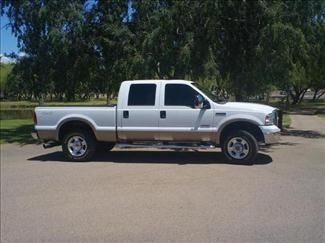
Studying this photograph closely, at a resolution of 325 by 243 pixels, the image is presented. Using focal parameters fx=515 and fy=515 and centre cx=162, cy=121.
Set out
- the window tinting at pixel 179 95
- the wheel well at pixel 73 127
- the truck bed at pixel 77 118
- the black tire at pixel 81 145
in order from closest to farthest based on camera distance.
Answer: the window tinting at pixel 179 95, the truck bed at pixel 77 118, the black tire at pixel 81 145, the wheel well at pixel 73 127

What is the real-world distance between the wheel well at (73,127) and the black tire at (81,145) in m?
0.10

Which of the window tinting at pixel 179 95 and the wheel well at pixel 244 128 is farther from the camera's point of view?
the window tinting at pixel 179 95

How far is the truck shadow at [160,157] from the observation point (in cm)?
1179

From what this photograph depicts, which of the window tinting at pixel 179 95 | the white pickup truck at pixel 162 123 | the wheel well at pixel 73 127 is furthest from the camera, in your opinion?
the wheel well at pixel 73 127

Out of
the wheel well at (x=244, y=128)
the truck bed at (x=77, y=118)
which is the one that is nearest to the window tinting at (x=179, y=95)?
the wheel well at (x=244, y=128)

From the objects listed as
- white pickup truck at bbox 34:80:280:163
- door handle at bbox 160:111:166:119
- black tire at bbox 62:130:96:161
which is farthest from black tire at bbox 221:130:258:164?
black tire at bbox 62:130:96:161

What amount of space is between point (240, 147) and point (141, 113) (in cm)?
240

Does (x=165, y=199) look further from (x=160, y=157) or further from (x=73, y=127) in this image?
(x=73, y=127)

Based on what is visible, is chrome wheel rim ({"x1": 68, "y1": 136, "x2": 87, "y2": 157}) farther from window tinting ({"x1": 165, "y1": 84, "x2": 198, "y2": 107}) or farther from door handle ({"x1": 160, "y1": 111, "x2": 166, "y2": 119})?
window tinting ({"x1": 165, "y1": 84, "x2": 198, "y2": 107})

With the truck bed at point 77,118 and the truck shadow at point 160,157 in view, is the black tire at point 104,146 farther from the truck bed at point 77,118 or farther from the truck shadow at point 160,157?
the truck bed at point 77,118

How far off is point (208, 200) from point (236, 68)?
10.4m

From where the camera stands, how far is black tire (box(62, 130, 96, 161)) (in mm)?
12273

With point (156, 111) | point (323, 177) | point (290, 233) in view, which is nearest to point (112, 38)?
point (156, 111)

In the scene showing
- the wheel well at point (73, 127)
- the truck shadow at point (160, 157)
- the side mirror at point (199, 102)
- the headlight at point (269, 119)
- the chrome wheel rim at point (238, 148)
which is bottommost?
the truck shadow at point (160, 157)
